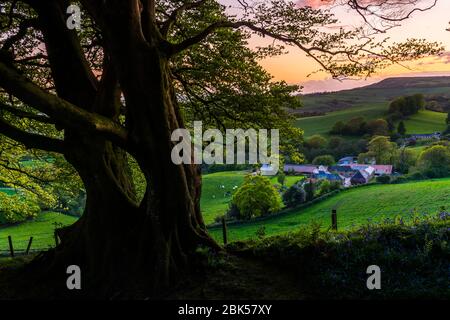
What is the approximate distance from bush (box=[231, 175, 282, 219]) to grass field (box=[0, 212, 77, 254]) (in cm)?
2405

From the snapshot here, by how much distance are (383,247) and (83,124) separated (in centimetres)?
554

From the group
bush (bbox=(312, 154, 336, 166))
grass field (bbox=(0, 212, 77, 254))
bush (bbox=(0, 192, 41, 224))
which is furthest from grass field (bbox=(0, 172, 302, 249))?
bush (bbox=(0, 192, 41, 224))

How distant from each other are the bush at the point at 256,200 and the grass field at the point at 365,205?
398 centimetres

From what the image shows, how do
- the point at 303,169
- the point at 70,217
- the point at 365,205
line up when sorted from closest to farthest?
the point at 365,205 < the point at 70,217 < the point at 303,169

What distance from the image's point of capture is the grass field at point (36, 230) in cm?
5155

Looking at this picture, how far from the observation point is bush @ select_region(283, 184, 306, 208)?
6019 cm

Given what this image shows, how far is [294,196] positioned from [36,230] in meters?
38.1

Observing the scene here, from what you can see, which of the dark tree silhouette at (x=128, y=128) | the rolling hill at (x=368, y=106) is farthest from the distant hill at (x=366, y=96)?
the dark tree silhouette at (x=128, y=128)

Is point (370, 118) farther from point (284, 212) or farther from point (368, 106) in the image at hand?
point (284, 212)

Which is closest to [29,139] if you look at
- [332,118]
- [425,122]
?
[425,122]

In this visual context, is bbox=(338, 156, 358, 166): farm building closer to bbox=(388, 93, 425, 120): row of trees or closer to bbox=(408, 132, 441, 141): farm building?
bbox=(408, 132, 441, 141): farm building

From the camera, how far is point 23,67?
41.8 feet

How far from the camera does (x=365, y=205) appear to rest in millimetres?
51219
